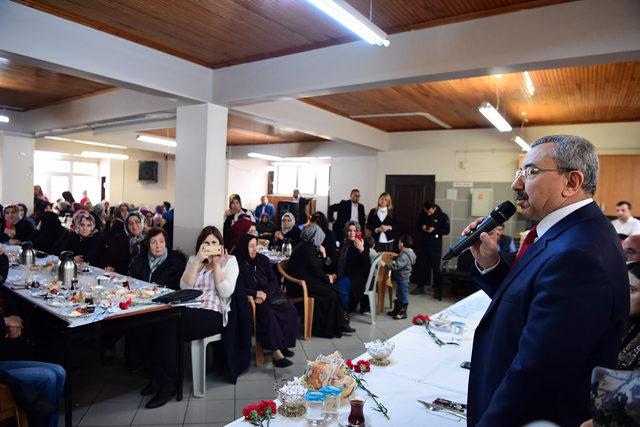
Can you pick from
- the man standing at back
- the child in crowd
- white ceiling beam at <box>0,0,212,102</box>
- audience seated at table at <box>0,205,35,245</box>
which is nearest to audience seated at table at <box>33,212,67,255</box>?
audience seated at table at <box>0,205,35,245</box>

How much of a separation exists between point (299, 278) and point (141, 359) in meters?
1.77

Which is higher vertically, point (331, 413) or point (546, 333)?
point (546, 333)

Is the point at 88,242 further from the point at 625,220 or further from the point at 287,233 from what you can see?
the point at 625,220

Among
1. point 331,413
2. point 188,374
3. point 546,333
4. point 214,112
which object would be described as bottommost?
point 188,374

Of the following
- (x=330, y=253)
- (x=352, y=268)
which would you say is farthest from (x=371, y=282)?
(x=330, y=253)

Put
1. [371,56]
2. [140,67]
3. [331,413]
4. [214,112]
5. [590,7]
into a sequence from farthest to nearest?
[214,112] → [140,67] → [371,56] → [590,7] → [331,413]

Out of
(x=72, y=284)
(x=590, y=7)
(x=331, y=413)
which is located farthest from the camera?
(x=72, y=284)

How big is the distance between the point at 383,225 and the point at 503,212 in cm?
564

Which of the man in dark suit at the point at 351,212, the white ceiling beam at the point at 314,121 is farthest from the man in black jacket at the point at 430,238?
the white ceiling beam at the point at 314,121

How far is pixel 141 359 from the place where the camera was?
3.43 m

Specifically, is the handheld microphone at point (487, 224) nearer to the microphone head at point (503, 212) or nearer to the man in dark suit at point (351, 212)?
the microphone head at point (503, 212)

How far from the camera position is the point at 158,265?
3666mm

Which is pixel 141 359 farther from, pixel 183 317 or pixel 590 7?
pixel 590 7

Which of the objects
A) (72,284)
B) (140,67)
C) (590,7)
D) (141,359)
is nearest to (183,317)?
(141,359)
